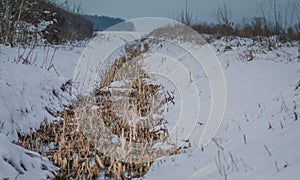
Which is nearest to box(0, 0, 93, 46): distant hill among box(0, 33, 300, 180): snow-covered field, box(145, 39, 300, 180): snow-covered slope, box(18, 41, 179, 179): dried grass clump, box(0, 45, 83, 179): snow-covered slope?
box(0, 45, 83, 179): snow-covered slope

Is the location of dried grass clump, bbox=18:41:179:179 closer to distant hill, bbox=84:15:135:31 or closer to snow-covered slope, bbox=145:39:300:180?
Result: snow-covered slope, bbox=145:39:300:180

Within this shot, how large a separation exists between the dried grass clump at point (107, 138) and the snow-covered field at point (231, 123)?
22 centimetres

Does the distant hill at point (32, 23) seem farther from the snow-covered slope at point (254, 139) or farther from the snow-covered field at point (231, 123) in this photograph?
the snow-covered slope at point (254, 139)

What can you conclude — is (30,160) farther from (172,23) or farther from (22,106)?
(172,23)

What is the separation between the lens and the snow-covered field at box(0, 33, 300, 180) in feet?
8.56

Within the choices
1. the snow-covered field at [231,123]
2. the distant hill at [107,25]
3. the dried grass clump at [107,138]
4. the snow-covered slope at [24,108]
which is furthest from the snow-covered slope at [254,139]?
the distant hill at [107,25]

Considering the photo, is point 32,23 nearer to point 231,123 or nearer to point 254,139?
point 231,123

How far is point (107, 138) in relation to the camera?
438 centimetres

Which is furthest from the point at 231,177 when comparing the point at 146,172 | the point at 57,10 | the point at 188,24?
the point at 57,10

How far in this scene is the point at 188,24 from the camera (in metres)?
17.2

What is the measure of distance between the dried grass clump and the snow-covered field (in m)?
0.22

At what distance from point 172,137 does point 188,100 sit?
1.81m

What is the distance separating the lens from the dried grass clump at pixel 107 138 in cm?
342

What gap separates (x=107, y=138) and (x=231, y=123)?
66.3 inches
